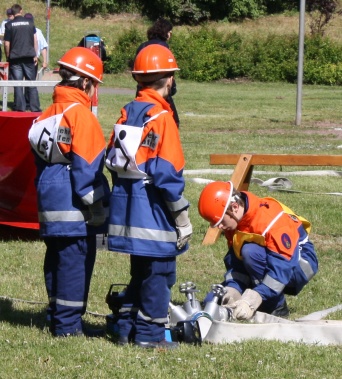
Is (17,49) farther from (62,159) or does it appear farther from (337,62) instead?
(337,62)

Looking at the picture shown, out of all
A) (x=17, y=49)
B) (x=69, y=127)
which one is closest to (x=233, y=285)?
(x=69, y=127)

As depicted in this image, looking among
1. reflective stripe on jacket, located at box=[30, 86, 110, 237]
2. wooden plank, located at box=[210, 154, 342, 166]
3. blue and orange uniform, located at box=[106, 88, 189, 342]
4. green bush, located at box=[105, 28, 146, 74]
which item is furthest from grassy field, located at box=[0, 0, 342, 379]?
green bush, located at box=[105, 28, 146, 74]

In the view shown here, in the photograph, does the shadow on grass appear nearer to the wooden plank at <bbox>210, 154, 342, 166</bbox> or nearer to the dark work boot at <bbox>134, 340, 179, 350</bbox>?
the dark work boot at <bbox>134, 340, 179, 350</bbox>

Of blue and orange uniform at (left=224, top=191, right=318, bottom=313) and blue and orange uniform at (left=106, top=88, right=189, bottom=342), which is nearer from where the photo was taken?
blue and orange uniform at (left=106, top=88, right=189, bottom=342)

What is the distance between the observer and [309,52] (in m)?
38.6

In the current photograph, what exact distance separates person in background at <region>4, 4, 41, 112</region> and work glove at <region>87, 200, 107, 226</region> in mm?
14098

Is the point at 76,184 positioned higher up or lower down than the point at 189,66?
higher up

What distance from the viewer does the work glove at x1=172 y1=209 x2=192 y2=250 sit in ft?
17.6

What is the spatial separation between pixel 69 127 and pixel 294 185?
22.9ft

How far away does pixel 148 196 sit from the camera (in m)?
5.36

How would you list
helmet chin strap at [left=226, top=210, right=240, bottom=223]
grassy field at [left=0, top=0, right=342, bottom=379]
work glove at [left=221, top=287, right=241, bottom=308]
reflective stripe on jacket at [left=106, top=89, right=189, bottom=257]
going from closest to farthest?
grassy field at [left=0, top=0, right=342, bottom=379] → reflective stripe on jacket at [left=106, top=89, right=189, bottom=257] → helmet chin strap at [left=226, top=210, right=240, bottom=223] → work glove at [left=221, top=287, right=241, bottom=308]

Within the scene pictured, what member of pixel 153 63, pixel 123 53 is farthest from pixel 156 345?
pixel 123 53

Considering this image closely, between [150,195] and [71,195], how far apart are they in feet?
1.79

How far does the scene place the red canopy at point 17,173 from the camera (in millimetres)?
8461
